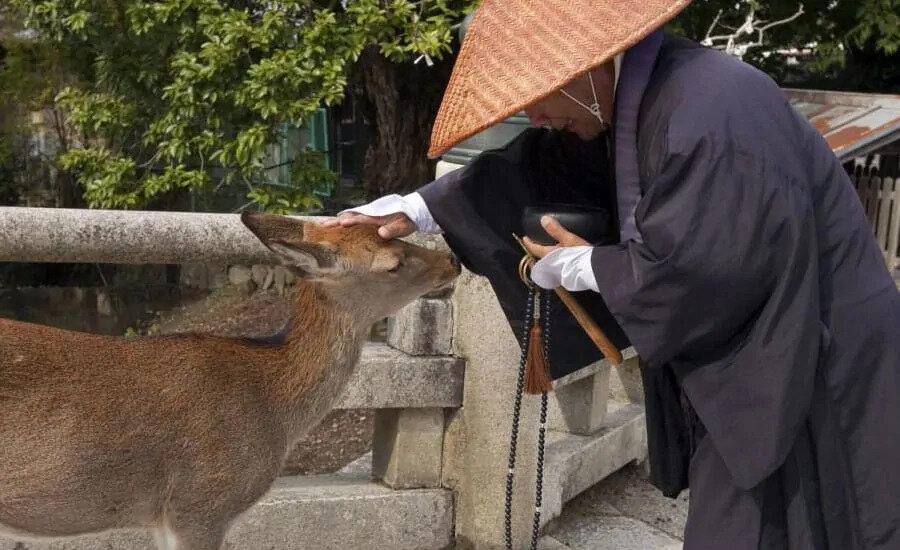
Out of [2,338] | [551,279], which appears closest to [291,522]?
[2,338]

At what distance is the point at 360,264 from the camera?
3.57 metres

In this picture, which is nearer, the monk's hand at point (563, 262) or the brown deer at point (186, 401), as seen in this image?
the monk's hand at point (563, 262)

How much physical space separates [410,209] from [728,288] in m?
1.33

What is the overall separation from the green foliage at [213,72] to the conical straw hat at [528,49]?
4737mm

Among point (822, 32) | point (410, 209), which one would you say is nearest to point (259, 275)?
point (822, 32)

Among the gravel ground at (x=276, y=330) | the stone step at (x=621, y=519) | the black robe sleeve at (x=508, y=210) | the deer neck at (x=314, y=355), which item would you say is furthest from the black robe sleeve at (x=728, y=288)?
the gravel ground at (x=276, y=330)

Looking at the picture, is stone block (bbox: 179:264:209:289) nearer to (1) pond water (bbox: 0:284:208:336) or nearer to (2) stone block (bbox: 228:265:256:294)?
(1) pond water (bbox: 0:284:208:336)

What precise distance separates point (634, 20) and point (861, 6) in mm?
8741

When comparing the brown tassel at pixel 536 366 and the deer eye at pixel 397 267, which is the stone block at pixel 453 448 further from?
the brown tassel at pixel 536 366

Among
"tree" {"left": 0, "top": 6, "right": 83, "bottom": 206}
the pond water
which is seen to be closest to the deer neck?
"tree" {"left": 0, "top": 6, "right": 83, "bottom": 206}

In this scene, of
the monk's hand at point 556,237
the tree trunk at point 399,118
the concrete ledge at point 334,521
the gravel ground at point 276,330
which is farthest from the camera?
the tree trunk at point 399,118

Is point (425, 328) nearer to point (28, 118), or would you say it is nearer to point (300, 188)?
point (300, 188)

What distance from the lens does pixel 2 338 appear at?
303cm

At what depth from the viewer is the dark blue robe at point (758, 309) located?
2.46 m
